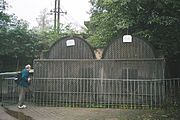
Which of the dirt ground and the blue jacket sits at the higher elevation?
the blue jacket

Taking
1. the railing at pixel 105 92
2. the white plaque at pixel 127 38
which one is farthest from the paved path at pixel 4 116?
the white plaque at pixel 127 38

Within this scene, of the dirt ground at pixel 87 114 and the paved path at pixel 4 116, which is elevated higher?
the dirt ground at pixel 87 114

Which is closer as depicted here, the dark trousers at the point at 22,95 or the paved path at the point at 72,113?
Result: the paved path at the point at 72,113

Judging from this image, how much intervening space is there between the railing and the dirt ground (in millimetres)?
616

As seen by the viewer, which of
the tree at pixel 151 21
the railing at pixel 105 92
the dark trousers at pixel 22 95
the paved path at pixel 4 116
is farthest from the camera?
the tree at pixel 151 21

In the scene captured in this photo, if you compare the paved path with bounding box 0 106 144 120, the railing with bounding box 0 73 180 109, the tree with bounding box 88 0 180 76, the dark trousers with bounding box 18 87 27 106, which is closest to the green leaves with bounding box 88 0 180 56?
the tree with bounding box 88 0 180 76

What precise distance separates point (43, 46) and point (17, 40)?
3.46 metres

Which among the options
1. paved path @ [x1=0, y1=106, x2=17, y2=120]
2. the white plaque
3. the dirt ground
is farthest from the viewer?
the white plaque

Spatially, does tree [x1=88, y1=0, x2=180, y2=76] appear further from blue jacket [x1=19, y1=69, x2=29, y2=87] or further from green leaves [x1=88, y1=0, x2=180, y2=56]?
blue jacket [x1=19, y1=69, x2=29, y2=87]

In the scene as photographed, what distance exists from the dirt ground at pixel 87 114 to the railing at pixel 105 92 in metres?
0.62

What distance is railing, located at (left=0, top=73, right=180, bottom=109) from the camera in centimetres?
1090

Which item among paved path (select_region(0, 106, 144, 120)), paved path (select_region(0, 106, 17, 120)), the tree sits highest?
the tree

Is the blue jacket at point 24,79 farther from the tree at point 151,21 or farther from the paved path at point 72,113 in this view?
the tree at point 151,21

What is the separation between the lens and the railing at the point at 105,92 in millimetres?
10898
